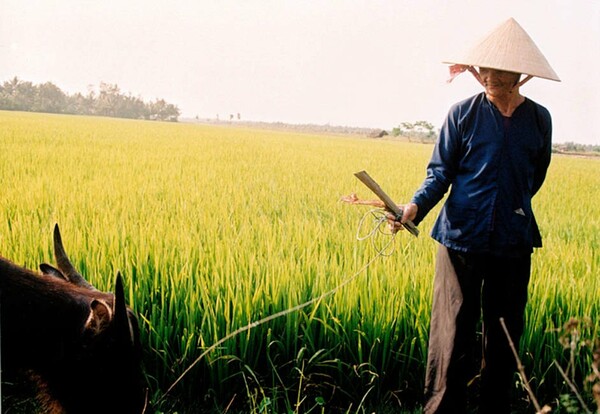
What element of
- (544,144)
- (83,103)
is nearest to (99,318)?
(544,144)

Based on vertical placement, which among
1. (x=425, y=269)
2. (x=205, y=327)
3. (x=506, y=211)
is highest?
(x=506, y=211)

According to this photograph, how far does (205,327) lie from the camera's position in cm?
292

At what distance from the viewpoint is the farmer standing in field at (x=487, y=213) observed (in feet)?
7.86

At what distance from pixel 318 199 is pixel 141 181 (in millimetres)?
2155

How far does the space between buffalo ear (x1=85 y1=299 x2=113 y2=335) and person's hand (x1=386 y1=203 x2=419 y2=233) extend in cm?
126

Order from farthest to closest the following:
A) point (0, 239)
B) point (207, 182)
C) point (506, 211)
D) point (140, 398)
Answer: point (207, 182) → point (0, 239) → point (506, 211) → point (140, 398)

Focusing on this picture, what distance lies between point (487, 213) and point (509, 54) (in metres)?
0.66

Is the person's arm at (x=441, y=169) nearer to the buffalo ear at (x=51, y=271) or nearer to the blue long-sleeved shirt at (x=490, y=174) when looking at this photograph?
the blue long-sleeved shirt at (x=490, y=174)

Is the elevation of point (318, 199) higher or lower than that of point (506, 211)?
lower

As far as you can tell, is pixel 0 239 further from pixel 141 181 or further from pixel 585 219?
pixel 585 219

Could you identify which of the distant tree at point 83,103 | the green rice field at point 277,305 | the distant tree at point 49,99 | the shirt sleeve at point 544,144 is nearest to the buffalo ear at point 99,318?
the green rice field at point 277,305

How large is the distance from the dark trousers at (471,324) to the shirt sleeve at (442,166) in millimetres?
228

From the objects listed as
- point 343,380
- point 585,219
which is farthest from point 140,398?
point 585,219

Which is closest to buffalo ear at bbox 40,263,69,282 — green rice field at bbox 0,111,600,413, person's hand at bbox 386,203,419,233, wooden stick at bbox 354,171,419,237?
green rice field at bbox 0,111,600,413
